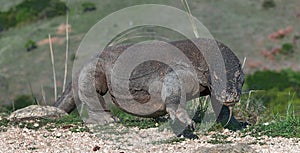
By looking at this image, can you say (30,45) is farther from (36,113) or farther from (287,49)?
(36,113)

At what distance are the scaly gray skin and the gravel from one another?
30cm

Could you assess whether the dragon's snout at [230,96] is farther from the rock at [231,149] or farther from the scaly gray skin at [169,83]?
the rock at [231,149]

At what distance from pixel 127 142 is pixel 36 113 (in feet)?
8.64

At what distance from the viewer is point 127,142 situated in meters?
8.34

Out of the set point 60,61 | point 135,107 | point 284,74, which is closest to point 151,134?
point 135,107

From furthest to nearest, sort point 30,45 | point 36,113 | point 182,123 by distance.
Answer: point 30,45 → point 36,113 → point 182,123

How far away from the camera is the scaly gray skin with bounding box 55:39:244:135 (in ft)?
26.9

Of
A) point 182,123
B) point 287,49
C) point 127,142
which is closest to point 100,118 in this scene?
point 127,142

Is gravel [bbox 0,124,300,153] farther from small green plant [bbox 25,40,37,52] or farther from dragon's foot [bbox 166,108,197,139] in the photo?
small green plant [bbox 25,40,37,52]

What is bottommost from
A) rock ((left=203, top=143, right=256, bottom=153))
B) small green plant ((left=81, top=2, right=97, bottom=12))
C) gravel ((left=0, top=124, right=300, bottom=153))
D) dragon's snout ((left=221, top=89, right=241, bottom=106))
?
gravel ((left=0, top=124, right=300, bottom=153))

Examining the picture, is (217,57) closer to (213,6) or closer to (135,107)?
(135,107)

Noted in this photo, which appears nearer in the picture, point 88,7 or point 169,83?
point 169,83

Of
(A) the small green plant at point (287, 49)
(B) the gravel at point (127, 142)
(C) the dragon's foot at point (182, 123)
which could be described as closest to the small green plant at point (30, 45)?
(A) the small green plant at point (287, 49)

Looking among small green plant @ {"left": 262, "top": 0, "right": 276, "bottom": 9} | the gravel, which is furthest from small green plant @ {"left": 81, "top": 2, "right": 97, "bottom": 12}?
the gravel
